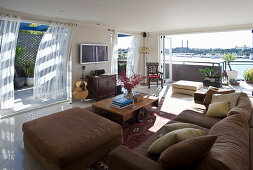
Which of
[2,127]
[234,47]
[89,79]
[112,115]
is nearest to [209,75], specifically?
[234,47]

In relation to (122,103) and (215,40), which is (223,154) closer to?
(122,103)

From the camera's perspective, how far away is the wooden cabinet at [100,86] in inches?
195

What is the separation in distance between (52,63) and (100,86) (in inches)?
55.8

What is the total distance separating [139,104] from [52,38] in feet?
9.38

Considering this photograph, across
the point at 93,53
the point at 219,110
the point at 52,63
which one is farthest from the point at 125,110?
the point at 93,53

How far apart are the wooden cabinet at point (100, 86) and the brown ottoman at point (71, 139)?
233cm

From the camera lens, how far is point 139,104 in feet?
11.6

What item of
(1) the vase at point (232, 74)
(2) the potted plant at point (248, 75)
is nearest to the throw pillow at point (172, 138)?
(1) the vase at point (232, 74)

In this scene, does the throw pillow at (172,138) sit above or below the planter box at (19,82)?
below

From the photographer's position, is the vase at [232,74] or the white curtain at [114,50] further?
the vase at [232,74]

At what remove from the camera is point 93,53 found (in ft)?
17.4

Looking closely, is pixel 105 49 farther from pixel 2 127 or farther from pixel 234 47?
pixel 234 47

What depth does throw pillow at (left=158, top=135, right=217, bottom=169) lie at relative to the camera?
3.91ft

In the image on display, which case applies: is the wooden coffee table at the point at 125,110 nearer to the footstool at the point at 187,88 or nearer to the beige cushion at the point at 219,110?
the beige cushion at the point at 219,110
